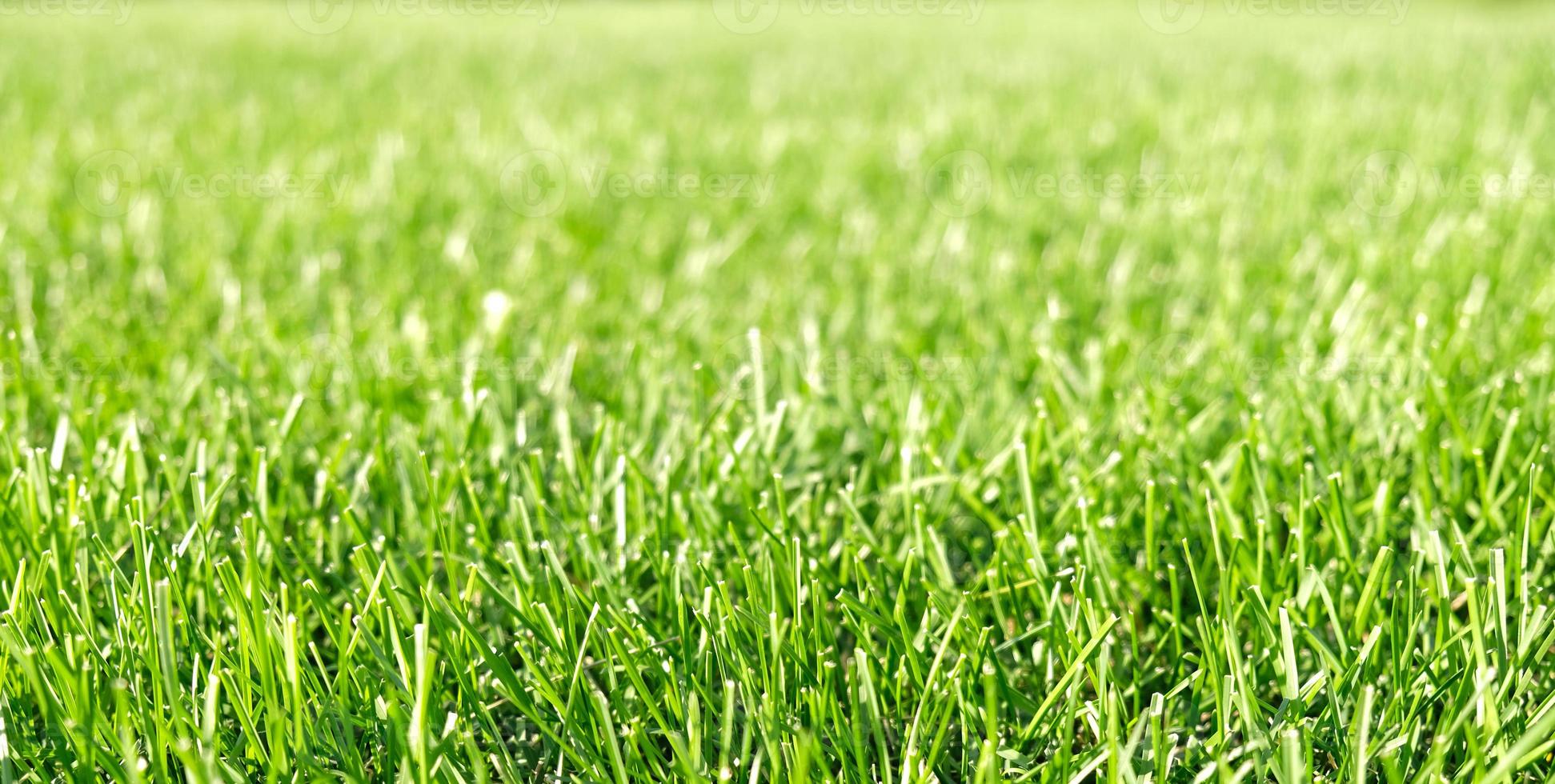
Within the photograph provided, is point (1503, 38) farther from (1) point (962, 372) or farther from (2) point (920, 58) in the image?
(1) point (962, 372)

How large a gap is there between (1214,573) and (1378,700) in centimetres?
25

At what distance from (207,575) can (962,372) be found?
112cm

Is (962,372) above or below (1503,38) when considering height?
below

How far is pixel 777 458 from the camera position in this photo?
4.90ft

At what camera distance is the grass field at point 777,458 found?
3.17ft

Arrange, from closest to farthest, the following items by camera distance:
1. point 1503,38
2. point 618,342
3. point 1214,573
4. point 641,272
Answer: point 1214,573 → point 618,342 → point 641,272 → point 1503,38

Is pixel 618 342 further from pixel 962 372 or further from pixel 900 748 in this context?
pixel 900 748

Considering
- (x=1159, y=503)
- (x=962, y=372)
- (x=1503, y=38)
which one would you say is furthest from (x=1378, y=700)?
(x=1503, y=38)

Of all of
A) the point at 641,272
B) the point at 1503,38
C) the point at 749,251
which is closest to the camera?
the point at 641,272

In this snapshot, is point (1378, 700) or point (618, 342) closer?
point (1378, 700)

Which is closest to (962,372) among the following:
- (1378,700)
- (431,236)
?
(1378,700)

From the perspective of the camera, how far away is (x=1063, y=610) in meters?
1.11

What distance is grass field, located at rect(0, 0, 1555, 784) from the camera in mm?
967

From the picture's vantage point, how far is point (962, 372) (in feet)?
5.89
